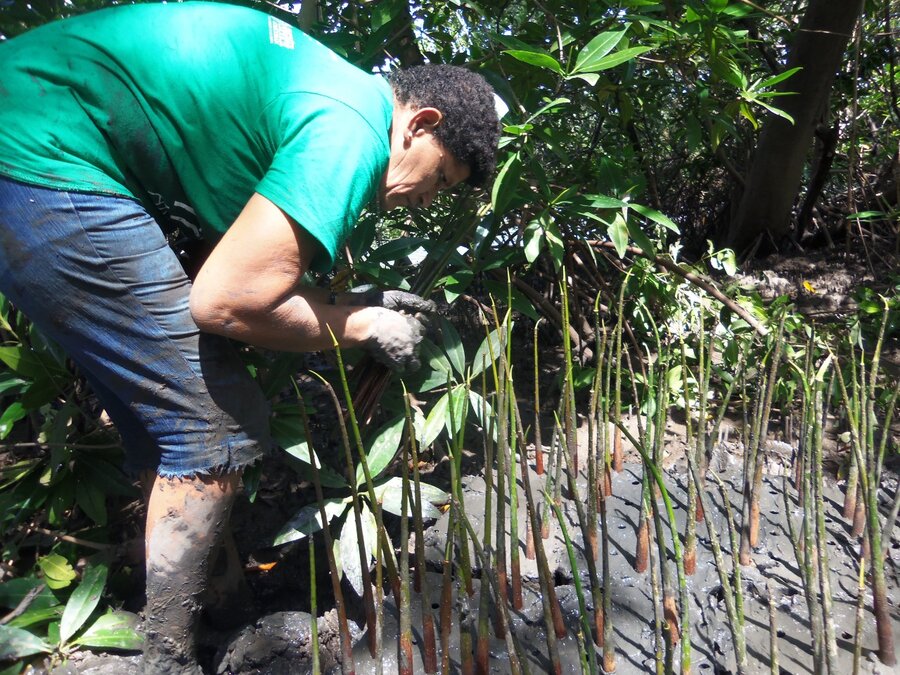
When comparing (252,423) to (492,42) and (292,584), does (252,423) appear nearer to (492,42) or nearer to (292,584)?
(292,584)

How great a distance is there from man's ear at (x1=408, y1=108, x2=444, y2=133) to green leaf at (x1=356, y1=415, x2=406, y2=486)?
0.71 metres

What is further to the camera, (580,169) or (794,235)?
(794,235)

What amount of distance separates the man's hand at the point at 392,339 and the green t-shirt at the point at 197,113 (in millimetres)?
273

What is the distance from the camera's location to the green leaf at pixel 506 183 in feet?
5.16

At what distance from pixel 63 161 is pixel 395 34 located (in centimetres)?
105

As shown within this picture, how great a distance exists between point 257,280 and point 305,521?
680mm

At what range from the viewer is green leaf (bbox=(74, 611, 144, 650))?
140cm

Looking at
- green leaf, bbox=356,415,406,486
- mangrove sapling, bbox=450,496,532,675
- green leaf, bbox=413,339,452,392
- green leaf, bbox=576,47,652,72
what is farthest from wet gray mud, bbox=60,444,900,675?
green leaf, bbox=576,47,652,72

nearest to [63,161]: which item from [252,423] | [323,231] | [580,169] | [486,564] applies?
[323,231]

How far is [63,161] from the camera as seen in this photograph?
1.07 metres

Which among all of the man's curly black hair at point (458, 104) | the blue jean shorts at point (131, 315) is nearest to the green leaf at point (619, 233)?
the man's curly black hair at point (458, 104)

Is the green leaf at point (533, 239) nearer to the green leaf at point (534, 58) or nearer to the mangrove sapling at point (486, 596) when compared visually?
the green leaf at point (534, 58)

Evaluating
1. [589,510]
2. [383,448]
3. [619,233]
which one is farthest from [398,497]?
[619,233]

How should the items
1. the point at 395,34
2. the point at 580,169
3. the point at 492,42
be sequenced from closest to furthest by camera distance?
1. the point at 492,42
2. the point at 395,34
3. the point at 580,169
